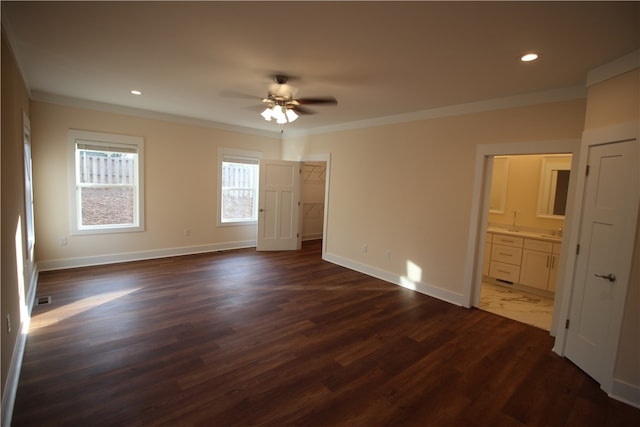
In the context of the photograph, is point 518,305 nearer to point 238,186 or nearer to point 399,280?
point 399,280

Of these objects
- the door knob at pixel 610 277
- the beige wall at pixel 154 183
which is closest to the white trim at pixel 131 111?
the beige wall at pixel 154 183

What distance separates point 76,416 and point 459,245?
4001 millimetres

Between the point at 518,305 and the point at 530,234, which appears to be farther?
the point at 530,234

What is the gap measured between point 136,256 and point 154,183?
129 centimetres

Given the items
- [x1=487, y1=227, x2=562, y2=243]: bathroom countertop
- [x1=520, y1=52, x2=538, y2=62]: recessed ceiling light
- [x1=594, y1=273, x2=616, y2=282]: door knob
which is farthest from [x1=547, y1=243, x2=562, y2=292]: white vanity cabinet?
[x1=520, y1=52, x2=538, y2=62]: recessed ceiling light

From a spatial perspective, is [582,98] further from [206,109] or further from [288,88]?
[206,109]

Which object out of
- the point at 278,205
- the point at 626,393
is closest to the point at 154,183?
the point at 278,205

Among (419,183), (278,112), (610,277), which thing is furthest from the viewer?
(419,183)

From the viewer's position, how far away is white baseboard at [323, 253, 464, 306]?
4121mm

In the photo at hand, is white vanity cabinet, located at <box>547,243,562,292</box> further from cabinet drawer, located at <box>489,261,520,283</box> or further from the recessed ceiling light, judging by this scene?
the recessed ceiling light

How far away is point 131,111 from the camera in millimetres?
5066

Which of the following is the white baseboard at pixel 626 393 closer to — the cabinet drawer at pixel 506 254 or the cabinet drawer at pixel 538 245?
the cabinet drawer at pixel 538 245

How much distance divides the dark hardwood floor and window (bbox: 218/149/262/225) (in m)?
2.56

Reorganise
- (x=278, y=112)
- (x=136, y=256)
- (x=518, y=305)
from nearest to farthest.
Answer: (x=278, y=112) < (x=518, y=305) < (x=136, y=256)
